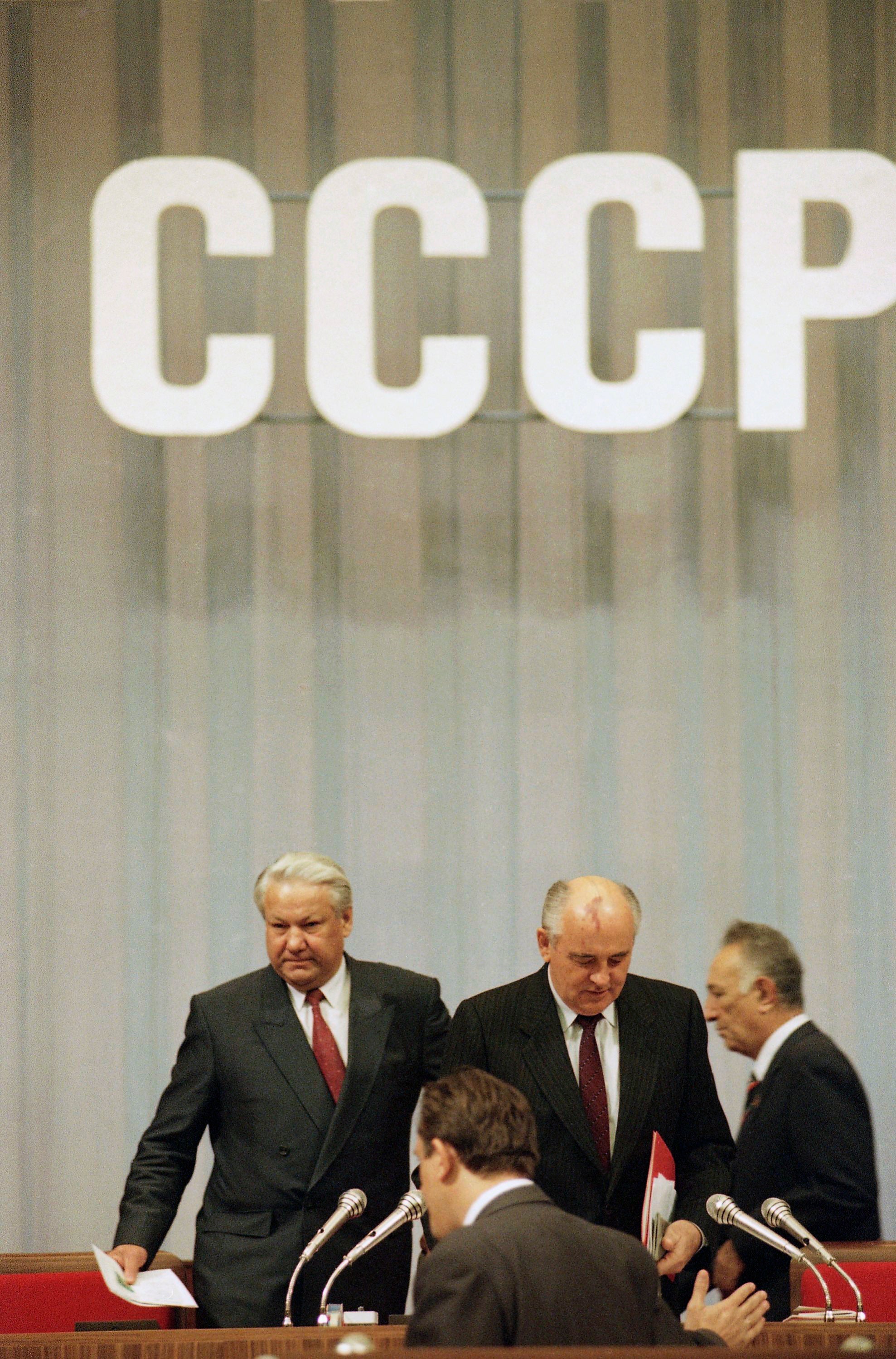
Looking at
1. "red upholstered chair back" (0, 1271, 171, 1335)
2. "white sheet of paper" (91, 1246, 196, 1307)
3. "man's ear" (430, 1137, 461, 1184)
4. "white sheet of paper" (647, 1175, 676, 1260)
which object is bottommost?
"red upholstered chair back" (0, 1271, 171, 1335)

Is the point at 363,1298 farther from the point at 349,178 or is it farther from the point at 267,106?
the point at 267,106

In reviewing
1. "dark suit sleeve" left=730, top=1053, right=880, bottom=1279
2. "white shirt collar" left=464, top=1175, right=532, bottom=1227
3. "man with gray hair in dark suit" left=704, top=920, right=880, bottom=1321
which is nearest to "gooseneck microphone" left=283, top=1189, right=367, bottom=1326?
"white shirt collar" left=464, top=1175, right=532, bottom=1227

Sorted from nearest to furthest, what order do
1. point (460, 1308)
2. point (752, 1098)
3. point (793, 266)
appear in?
1. point (460, 1308)
2. point (752, 1098)
3. point (793, 266)

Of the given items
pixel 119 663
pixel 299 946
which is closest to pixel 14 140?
pixel 119 663

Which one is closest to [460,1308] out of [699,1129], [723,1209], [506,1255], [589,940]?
[506,1255]

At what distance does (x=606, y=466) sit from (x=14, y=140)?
2.12 metres

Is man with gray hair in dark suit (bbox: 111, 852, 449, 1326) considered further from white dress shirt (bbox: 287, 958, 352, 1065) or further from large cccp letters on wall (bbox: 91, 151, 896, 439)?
large cccp letters on wall (bbox: 91, 151, 896, 439)

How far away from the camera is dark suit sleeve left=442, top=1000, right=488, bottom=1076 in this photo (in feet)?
11.1

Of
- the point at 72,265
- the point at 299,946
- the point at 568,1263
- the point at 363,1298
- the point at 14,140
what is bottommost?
the point at 363,1298

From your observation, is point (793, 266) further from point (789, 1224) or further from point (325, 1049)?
point (789, 1224)

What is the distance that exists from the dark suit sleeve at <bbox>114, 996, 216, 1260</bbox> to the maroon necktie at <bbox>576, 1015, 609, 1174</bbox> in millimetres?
788

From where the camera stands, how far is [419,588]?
522 cm

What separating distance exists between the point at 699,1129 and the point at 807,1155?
308 mm

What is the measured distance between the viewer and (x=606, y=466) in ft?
17.2
